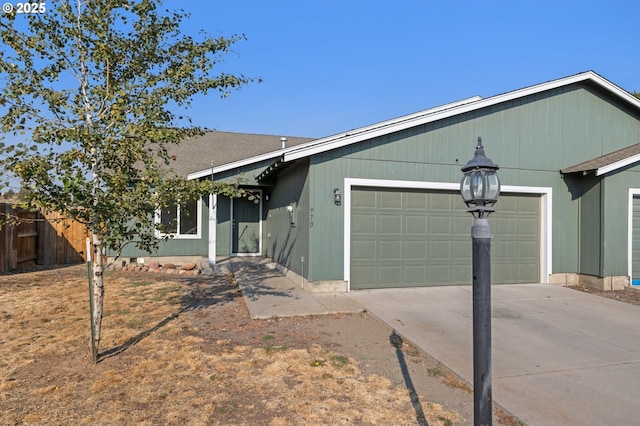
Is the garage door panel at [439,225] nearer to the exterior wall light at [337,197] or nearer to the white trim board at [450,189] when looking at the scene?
the white trim board at [450,189]

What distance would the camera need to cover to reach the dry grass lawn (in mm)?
3408

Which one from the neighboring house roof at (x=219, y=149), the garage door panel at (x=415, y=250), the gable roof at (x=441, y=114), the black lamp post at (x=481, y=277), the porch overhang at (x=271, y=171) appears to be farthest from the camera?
the neighboring house roof at (x=219, y=149)

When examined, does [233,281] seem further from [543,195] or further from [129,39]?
[543,195]

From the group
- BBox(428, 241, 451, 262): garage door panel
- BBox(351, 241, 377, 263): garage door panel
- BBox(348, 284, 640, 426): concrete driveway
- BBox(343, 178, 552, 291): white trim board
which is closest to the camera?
BBox(348, 284, 640, 426): concrete driveway

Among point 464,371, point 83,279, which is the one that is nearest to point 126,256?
point 83,279

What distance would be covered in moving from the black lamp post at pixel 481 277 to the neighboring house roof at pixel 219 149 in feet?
37.4

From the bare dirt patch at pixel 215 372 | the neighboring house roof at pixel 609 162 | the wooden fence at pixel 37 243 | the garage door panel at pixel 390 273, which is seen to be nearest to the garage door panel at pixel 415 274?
the garage door panel at pixel 390 273

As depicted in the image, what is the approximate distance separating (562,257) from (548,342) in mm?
4887

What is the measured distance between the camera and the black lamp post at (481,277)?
2279 mm

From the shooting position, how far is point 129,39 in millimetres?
4859

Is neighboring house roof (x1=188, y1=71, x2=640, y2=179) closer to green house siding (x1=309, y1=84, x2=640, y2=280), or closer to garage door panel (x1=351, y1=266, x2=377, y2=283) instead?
green house siding (x1=309, y1=84, x2=640, y2=280)

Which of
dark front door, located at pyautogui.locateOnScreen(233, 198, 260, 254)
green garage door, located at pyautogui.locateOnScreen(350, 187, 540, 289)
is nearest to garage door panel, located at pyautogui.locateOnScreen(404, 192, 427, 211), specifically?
green garage door, located at pyautogui.locateOnScreen(350, 187, 540, 289)

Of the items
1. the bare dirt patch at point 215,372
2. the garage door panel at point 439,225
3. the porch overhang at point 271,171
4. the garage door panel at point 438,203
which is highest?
the porch overhang at point 271,171

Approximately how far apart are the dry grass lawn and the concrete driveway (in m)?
0.99
